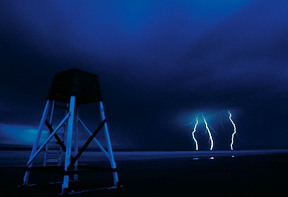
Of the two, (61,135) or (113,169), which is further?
(61,135)

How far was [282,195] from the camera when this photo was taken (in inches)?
185

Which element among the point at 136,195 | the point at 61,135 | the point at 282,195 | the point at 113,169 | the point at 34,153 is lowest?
the point at 282,195

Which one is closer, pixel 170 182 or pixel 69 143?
pixel 69 143

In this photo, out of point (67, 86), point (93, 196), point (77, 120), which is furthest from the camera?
point (77, 120)

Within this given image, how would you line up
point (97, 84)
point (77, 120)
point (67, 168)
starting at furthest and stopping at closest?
point (77, 120) → point (97, 84) → point (67, 168)

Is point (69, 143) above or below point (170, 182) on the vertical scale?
above

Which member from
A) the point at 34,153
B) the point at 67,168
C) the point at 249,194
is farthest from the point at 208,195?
the point at 34,153

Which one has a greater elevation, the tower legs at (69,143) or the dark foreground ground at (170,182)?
the tower legs at (69,143)

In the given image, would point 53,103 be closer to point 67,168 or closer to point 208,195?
point 67,168

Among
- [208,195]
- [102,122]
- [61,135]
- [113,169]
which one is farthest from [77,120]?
[208,195]

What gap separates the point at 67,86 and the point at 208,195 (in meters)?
4.76

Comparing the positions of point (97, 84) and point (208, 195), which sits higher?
point (97, 84)

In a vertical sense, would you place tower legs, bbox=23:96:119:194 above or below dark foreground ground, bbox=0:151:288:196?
above

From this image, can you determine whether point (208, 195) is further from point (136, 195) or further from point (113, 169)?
point (113, 169)
